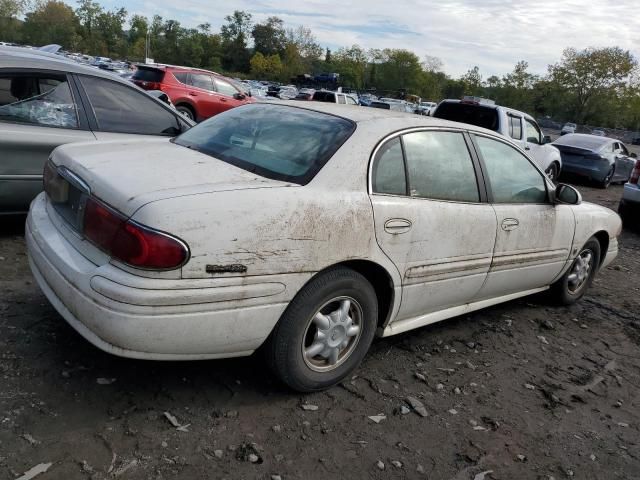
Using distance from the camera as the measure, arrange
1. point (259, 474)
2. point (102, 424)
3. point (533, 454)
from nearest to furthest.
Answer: point (259, 474) < point (102, 424) < point (533, 454)

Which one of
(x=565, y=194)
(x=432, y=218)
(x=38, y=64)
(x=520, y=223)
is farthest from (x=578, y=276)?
(x=38, y=64)

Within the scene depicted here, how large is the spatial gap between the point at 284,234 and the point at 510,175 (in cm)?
218

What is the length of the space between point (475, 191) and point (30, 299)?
301 cm

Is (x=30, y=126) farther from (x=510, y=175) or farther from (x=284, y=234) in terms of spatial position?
(x=510, y=175)

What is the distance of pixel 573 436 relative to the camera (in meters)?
3.06

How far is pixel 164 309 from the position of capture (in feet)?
7.87

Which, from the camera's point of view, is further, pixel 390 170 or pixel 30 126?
pixel 30 126

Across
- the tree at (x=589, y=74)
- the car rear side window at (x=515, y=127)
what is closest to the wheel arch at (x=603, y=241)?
the car rear side window at (x=515, y=127)

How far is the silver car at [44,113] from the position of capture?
4406 mm

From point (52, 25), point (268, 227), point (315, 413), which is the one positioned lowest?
point (315, 413)

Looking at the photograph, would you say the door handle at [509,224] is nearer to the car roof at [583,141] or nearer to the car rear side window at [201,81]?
→ the car roof at [583,141]

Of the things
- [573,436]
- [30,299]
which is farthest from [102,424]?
[573,436]

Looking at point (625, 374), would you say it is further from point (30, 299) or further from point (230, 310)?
point (30, 299)

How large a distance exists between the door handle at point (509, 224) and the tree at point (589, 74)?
79985 millimetres
